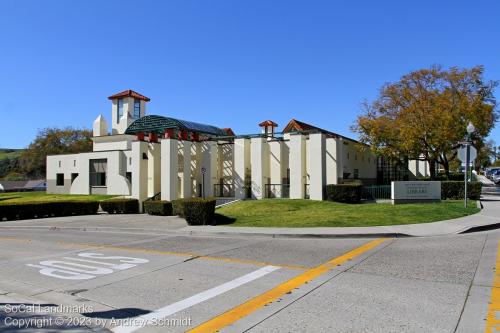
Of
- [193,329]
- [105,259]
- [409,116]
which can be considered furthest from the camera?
[409,116]

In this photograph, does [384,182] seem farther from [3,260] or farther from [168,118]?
[3,260]

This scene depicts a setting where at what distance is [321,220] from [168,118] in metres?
16.1

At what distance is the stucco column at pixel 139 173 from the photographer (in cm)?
2869

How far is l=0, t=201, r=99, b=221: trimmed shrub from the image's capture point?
27362mm

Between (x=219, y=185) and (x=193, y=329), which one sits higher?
(x=219, y=185)

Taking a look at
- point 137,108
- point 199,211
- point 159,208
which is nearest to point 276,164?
point 159,208

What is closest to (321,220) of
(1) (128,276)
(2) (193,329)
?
(1) (128,276)

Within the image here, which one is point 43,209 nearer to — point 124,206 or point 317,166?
point 124,206

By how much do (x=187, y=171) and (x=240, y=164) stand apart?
142 inches

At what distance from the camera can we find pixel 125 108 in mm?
53312

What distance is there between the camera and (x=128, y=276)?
8.36 m

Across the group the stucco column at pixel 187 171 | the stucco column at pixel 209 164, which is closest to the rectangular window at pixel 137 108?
the stucco column at pixel 209 164

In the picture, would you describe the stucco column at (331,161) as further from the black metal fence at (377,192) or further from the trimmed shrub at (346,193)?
the black metal fence at (377,192)

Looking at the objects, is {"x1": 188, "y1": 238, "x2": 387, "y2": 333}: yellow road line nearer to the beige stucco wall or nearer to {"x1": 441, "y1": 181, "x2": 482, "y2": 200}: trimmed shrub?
{"x1": 441, "y1": 181, "x2": 482, "y2": 200}: trimmed shrub
